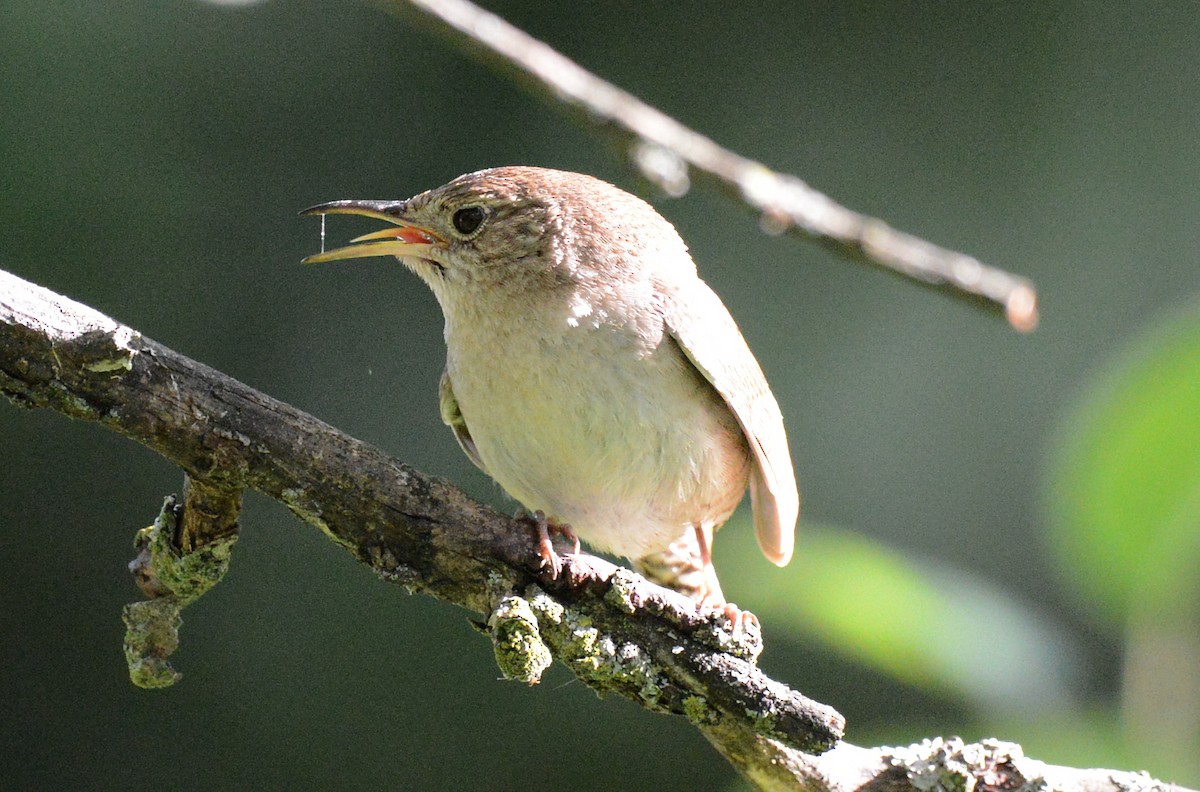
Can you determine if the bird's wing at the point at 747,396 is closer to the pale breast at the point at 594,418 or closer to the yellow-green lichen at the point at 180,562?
the pale breast at the point at 594,418

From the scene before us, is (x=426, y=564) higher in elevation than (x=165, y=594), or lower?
higher

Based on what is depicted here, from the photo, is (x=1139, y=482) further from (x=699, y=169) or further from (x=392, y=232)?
(x=392, y=232)

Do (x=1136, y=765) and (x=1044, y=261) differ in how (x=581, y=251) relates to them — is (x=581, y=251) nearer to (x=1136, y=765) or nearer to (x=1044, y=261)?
(x=1136, y=765)

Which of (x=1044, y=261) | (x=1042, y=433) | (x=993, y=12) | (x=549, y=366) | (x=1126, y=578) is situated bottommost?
(x=1126, y=578)

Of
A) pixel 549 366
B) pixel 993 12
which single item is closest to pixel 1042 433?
pixel 993 12

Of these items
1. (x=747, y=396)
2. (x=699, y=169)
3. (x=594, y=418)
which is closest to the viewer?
(x=699, y=169)

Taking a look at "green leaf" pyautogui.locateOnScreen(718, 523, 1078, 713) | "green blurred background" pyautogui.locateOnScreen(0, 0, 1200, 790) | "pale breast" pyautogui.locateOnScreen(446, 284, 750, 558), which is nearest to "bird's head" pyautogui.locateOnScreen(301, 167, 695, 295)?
"pale breast" pyautogui.locateOnScreen(446, 284, 750, 558)

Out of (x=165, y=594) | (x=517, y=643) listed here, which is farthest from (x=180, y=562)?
(x=517, y=643)

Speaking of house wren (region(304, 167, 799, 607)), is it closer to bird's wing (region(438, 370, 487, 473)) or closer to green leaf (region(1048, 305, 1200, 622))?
bird's wing (region(438, 370, 487, 473))
